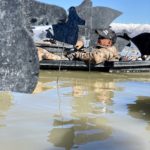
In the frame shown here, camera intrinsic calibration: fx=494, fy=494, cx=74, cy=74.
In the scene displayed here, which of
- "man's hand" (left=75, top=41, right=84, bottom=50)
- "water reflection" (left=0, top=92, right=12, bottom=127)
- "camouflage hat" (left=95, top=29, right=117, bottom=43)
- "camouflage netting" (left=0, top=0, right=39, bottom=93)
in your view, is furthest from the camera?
"man's hand" (left=75, top=41, right=84, bottom=50)

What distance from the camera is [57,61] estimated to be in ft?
39.8

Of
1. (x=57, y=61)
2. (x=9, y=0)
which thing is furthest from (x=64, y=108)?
(x=57, y=61)

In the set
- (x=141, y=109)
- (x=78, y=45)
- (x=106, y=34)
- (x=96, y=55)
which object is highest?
(x=106, y=34)

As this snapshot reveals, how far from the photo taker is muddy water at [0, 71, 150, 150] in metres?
3.80

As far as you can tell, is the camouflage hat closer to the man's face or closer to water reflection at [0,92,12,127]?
the man's face

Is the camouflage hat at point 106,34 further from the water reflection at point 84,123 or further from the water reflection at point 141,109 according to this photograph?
the water reflection at point 141,109

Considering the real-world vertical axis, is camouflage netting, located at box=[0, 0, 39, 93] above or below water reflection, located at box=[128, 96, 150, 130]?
above

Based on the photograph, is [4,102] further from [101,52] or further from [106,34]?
[106,34]

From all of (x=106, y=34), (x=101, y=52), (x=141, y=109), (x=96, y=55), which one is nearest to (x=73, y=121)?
(x=141, y=109)

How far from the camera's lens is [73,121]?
4691 mm

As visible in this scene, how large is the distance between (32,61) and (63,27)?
914 cm

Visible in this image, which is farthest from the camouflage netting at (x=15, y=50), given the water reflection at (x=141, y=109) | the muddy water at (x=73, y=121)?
the water reflection at (x=141, y=109)

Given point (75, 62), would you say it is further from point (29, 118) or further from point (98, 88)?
point (29, 118)

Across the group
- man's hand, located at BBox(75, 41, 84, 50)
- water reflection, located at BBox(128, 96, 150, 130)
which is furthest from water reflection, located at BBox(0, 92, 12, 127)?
man's hand, located at BBox(75, 41, 84, 50)
